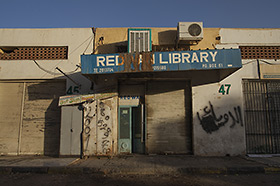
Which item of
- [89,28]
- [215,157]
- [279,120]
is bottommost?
[215,157]

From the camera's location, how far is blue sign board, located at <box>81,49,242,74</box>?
6.20 m

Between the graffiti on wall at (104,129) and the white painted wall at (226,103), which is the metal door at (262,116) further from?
the graffiti on wall at (104,129)

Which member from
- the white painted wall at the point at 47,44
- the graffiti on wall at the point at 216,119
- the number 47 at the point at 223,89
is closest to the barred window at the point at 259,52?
the number 47 at the point at 223,89

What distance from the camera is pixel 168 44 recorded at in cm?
830

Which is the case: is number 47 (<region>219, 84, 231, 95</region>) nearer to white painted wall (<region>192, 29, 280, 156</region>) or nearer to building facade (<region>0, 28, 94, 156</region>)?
white painted wall (<region>192, 29, 280, 156</region>)

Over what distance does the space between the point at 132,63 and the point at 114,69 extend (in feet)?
2.14

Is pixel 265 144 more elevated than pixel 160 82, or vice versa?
pixel 160 82

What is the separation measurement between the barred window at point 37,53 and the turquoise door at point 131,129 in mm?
3799

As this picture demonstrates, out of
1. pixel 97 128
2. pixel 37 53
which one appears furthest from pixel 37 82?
pixel 97 128

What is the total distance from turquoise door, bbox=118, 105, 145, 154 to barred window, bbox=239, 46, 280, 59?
5.32 meters

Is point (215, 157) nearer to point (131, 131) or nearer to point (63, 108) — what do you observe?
point (131, 131)

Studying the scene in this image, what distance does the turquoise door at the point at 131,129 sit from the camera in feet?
25.5

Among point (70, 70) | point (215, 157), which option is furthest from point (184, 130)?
point (70, 70)

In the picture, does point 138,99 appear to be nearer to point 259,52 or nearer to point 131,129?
point 131,129
